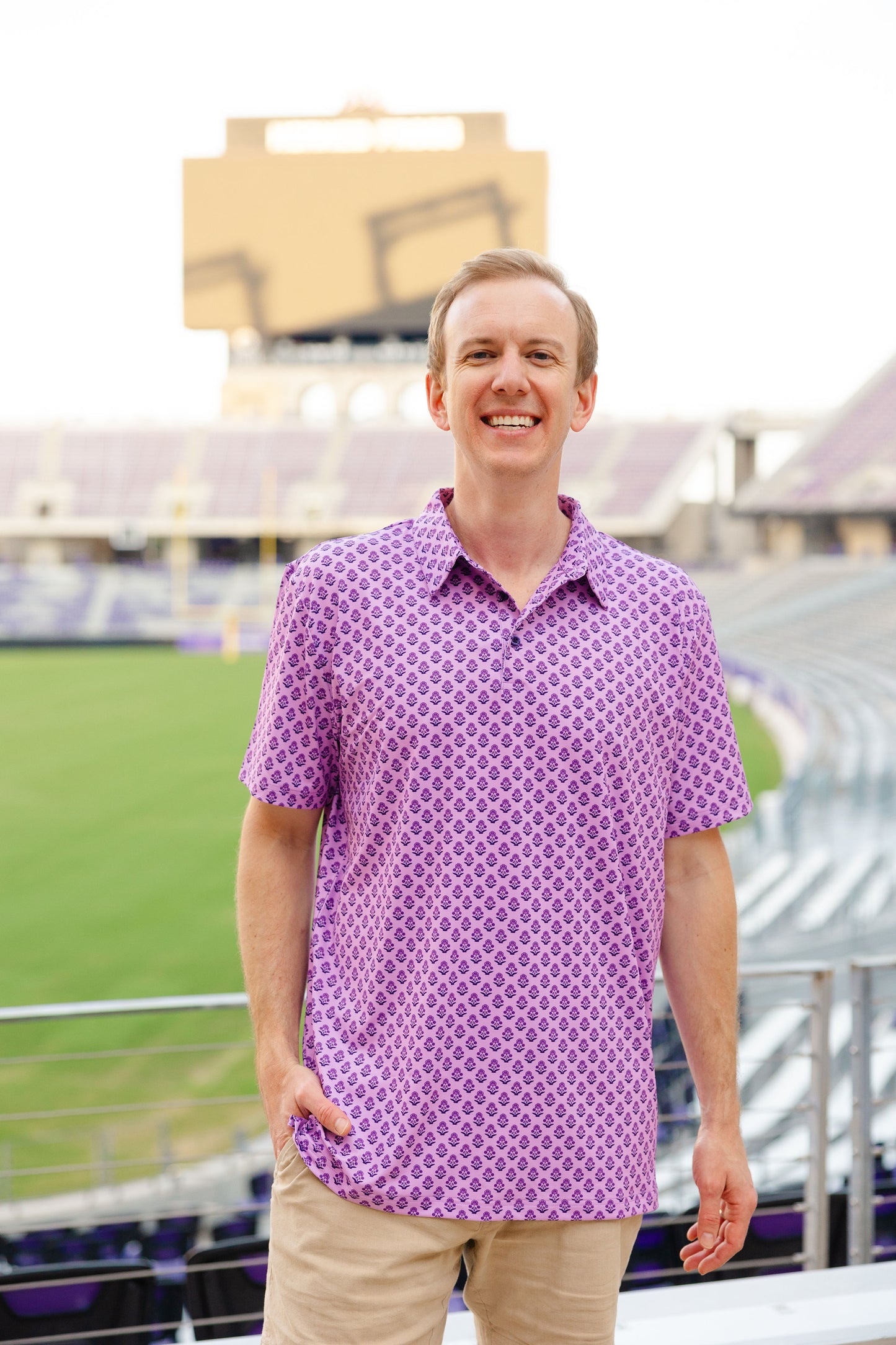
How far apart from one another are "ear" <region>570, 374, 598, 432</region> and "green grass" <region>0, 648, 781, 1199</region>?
122 inches

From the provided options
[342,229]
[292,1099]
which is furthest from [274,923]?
[342,229]

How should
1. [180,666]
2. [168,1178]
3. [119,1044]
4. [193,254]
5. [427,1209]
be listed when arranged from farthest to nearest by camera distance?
[193,254] < [180,666] < [119,1044] < [168,1178] < [427,1209]

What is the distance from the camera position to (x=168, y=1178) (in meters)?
3.83

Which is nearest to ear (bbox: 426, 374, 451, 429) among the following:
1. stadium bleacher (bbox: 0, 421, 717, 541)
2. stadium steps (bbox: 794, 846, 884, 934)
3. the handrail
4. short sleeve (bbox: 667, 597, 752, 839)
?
short sleeve (bbox: 667, 597, 752, 839)

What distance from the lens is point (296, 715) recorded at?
106 centimetres

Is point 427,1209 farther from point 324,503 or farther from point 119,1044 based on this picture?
point 324,503

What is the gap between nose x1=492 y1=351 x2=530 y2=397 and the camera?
1.03 metres

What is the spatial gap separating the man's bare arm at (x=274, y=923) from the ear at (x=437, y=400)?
0.36m

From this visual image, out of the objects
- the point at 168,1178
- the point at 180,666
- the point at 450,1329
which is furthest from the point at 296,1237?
the point at 180,666

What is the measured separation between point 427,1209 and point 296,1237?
0.35ft

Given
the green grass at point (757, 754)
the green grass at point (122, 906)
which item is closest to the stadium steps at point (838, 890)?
the green grass at point (122, 906)

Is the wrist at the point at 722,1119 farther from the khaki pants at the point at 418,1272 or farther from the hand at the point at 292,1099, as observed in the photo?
the hand at the point at 292,1099

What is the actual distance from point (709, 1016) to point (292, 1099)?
14.4 inches

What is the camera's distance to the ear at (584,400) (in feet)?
3.68
